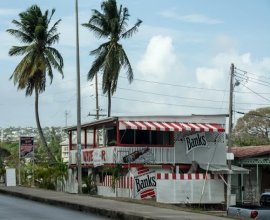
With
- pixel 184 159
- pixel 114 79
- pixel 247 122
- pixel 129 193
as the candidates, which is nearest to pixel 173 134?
pixel 184 159

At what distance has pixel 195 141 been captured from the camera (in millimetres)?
33188

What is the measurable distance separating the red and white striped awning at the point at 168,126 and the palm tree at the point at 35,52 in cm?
1697

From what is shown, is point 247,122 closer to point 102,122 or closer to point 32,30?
point 32,30

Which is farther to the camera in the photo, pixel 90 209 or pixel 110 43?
pixel 110 43

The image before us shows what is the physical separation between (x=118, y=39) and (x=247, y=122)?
45.3m

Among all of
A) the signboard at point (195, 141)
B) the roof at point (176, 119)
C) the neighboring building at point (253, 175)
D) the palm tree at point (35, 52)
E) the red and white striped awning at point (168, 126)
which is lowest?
the neighboring building at point (253, 175)

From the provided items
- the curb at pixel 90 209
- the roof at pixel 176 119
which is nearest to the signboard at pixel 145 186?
the roof at pixel 176 119

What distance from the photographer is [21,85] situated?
46250 millimetres

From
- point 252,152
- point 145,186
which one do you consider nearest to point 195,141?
point 252,152

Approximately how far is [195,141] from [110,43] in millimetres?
15080

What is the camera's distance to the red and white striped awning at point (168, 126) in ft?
99.2

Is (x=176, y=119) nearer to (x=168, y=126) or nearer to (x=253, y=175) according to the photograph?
(x=168, y=126)

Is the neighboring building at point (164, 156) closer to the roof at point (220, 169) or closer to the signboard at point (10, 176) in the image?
the roof at point (220, 169)

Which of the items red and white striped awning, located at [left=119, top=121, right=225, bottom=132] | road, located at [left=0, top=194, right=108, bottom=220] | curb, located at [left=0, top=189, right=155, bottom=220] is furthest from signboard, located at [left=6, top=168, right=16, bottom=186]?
road, located at [left=0, top=194, right=108, bottom=220]
